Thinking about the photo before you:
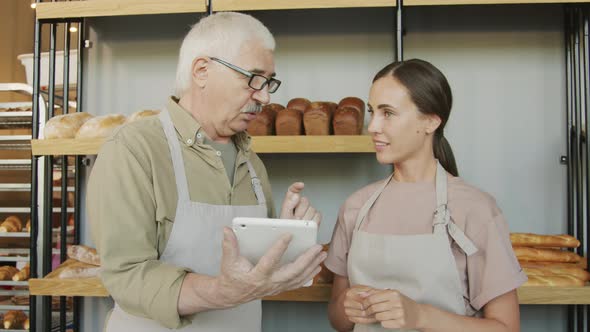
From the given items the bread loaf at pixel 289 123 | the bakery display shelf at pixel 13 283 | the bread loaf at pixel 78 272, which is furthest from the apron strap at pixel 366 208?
the bakery display shelf at pixel 13 283

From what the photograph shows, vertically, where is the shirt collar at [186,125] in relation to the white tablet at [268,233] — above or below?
above

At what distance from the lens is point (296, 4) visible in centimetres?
200

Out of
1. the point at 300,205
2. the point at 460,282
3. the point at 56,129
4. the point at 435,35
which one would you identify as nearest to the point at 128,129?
the point at 300,205

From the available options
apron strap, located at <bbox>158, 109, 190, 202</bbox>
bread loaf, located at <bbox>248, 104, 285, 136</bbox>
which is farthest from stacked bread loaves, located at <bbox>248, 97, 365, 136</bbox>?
apron strap, located at <bbox>158, 109, 190, 202</bbox>

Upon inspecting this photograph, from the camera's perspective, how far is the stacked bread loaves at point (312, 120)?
80.7 inches

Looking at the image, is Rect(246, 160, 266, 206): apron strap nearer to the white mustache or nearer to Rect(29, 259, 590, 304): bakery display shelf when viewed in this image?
the white mustache

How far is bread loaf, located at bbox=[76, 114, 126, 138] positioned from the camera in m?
2.02

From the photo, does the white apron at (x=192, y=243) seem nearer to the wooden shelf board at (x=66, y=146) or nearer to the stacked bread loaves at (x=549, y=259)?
the wooden shelf board at (x=66, y=146)

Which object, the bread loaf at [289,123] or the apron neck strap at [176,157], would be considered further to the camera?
the bread loaf at [289,123]

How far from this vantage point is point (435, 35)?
2373mm

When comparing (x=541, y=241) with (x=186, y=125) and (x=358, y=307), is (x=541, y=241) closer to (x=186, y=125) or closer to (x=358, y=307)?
(x=358, y=307)

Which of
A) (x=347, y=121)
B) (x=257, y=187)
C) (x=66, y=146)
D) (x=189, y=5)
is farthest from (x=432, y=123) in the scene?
(x=66, y=146)

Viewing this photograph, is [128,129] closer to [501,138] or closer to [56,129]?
[56,129]

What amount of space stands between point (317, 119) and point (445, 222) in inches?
32.2
